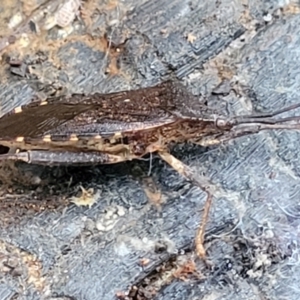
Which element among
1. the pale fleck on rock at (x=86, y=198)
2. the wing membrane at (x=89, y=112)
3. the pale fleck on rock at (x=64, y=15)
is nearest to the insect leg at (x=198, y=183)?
the wing membrane at (x=89, y=112)

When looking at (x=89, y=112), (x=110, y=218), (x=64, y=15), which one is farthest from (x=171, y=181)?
(x=64, y=15)

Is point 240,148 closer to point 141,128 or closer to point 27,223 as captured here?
point 141,128

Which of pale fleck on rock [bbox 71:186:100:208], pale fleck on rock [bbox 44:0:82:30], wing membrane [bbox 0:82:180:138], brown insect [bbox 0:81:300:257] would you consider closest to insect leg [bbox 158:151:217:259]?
brown insect [bbox 0:81:300:257]

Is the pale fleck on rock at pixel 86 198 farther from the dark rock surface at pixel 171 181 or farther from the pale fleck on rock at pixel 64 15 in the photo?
the pale fleck on rock at pixel 64 15

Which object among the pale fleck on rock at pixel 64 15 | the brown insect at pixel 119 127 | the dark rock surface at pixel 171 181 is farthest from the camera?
the pale fleck on rock at pixel 64 15

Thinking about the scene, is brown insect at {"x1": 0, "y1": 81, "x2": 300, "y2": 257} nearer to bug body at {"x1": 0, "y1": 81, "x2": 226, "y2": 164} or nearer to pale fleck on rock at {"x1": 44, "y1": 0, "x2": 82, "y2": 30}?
bug body at {"x1": 0, "y1": 81, "x2": 226, "y2": 164}

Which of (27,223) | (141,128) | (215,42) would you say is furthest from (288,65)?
(27,223)
